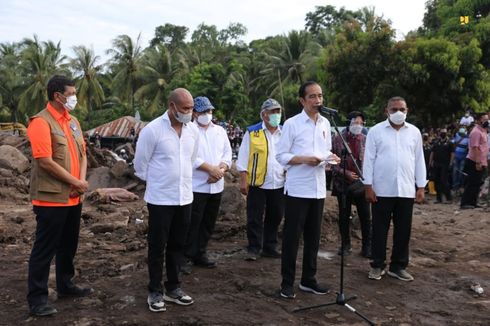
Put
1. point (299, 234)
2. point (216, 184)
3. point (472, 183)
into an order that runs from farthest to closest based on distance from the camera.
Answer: point (472, 183), point (216, 184), point (299, 234)

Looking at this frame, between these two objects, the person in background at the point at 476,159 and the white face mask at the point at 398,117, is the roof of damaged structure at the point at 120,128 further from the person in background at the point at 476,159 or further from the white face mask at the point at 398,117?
the white face mask at the point at 398,117

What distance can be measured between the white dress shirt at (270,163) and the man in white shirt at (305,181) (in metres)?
1.21

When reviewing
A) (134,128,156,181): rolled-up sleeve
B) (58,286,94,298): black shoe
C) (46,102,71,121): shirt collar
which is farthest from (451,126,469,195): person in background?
(46,102,71,121): shirt collar

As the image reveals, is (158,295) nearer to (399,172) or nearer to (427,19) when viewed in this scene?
(399,172)

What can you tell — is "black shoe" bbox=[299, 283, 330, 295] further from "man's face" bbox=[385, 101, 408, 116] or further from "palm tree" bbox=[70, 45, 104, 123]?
"palm tree" bbox=[70, 45, 104, 123]

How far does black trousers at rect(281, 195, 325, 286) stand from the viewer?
4.91 metres

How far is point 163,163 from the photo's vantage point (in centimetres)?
448

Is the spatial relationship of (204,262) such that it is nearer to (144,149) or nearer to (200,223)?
(200,223)

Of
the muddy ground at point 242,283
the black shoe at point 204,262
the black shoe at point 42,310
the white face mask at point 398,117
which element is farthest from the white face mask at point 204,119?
the black shoe at point 42,310

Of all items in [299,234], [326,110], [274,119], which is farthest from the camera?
[274,119]

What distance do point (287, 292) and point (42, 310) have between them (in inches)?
83.6

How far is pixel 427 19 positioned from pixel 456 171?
2152 centimetres

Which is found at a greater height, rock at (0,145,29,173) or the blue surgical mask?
the blue surgical mask

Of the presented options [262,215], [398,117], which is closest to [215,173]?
[262,215]
